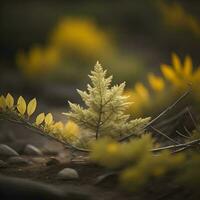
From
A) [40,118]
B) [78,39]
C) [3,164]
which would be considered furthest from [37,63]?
[40,118]

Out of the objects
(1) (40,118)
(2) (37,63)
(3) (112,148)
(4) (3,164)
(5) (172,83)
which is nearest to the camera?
(3) (112,148)

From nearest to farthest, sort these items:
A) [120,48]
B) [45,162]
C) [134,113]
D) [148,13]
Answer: [45,162] < [134,113] < [120,48] < [148,13]

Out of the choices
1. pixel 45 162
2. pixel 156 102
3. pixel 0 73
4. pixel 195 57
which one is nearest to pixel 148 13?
pixel 195 57

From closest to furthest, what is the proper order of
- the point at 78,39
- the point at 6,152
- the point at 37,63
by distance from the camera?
the point at 6,152
the point at 37,63
the point at 78,39

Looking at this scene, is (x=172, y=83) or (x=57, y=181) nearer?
(x=57, y=181)

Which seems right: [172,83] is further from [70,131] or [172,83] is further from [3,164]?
[3,164]

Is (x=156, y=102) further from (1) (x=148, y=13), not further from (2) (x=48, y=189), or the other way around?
(1) (x=148, y=13)

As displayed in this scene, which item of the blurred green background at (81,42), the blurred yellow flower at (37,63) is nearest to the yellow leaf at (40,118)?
the blurred green background at (81,42)

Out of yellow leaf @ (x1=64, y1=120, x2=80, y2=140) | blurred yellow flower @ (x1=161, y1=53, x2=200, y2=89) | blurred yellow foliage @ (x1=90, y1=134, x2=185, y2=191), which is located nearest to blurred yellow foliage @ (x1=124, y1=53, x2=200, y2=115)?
blurred yellow flower @ (x1=161, y1=53, x2=200, y2=89)
